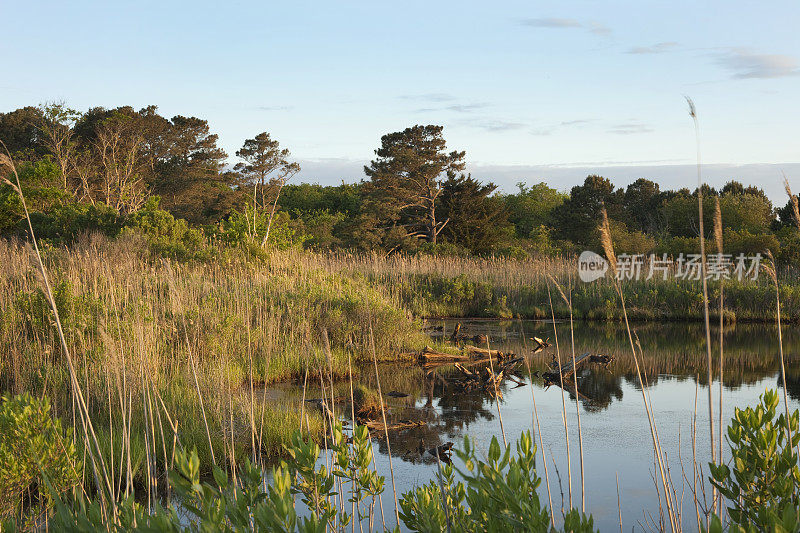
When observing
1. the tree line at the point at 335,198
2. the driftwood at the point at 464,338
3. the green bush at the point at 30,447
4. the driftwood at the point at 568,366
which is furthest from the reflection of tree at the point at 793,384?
the tree line at the point at 335,198

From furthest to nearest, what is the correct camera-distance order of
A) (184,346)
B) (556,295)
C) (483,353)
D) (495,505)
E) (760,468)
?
1. (556,295)
2. (483,353)
3. (184,346)
4. (760,468)
5. (495,505)

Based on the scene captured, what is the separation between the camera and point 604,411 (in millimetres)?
6496

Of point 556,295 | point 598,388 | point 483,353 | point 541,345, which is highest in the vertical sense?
point 556,295

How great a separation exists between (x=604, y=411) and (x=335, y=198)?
3477cm

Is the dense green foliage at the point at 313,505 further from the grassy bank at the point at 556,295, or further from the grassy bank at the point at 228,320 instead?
the grassy bank at the point at 556,295

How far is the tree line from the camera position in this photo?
23562 millimetres

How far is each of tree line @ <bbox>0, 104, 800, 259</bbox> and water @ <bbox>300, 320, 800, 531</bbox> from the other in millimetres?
10560

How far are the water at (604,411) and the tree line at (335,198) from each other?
10560mm

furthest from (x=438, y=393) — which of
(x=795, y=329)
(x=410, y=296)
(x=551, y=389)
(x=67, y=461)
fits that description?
(x=795, y=329)

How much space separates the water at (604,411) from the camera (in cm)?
441

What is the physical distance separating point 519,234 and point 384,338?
30005 millimetres

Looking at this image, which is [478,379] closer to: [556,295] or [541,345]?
[541,345]

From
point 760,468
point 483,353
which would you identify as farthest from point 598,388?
point 760,468

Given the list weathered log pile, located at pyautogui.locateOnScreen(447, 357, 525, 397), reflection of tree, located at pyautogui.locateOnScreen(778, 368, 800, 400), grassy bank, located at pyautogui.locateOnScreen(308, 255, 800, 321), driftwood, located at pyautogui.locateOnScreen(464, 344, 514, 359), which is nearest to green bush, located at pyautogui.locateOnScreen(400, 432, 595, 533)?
weathered log pile, located at pyautogui.locateOnScreen(447, 357, 525, 397)
